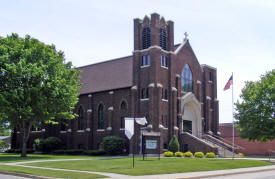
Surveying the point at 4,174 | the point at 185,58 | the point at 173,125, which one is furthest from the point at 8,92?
the point at 185,58

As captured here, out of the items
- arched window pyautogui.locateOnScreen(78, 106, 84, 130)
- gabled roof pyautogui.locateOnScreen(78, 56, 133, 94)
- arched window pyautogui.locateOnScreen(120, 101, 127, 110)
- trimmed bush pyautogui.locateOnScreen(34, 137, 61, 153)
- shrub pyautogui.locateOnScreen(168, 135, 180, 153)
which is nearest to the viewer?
shrub pyautogui.locateOnScreen(168, 135, 180, 153)

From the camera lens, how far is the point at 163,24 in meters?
44.8

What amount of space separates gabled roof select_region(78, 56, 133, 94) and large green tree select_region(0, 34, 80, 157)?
31.1 feet

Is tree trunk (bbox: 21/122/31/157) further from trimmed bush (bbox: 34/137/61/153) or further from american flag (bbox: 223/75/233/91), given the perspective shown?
american flag (bbox: 223/75/233/91)

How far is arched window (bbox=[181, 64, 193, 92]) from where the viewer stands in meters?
48.0

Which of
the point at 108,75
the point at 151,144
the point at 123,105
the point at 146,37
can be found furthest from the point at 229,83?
the point at 108,75

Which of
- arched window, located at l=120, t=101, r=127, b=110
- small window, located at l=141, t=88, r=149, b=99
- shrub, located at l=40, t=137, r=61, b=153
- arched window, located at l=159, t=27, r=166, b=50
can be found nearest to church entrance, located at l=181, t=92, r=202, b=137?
small window, located at l=141, t=88, r=149, b=99

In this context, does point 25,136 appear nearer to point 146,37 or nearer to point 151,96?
point 151,96

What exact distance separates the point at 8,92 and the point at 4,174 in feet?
47.0

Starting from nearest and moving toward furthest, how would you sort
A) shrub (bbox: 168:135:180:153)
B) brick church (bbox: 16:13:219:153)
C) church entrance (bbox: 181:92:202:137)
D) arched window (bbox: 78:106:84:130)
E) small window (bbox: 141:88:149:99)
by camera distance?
shrub (bbox: 168:135:180:153)
brick church (bbox: 16:13:219:153)
small window (bbox: 141:88:149:99)
church entrance (bbox: 181:92:202:137)
arched window (bbox: 78:106:84:130)

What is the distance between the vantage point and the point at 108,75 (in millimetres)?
50594

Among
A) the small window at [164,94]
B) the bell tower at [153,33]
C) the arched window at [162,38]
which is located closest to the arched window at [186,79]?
the small window at [164,94]

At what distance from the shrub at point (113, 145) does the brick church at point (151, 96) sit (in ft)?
6.80

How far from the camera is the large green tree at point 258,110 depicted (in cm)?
4262
